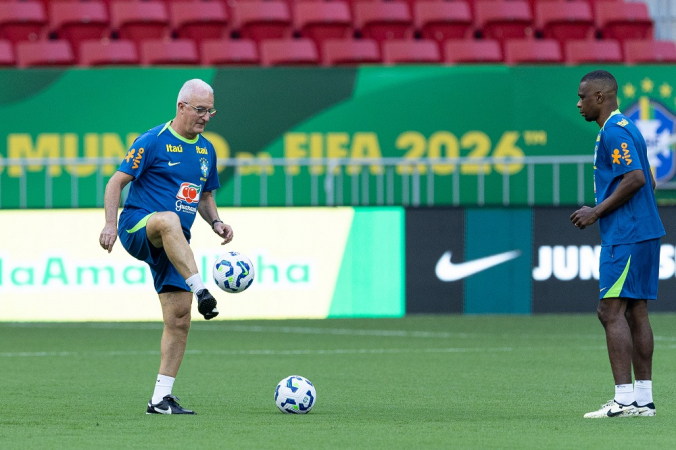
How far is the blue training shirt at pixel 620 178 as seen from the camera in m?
7.04

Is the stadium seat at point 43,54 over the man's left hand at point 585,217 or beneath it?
over

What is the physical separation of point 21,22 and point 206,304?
1218 cm

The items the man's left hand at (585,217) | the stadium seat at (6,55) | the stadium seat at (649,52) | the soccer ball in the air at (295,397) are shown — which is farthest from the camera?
the stadium seat at (649,52)

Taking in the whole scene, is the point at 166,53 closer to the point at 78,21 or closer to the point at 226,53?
Result: the point at 226,53

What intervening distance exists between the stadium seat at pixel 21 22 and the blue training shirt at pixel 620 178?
41.3ft

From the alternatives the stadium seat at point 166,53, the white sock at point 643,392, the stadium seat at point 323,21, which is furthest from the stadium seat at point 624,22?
the white sock at point 643,392

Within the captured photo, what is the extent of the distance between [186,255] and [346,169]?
8.60m

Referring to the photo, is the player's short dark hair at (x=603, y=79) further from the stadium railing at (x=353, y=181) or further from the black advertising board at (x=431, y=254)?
the stadium railing at (x=353, y=181)

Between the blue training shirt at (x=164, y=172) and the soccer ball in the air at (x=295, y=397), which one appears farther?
the blue training shirt at (x=164, y=172)

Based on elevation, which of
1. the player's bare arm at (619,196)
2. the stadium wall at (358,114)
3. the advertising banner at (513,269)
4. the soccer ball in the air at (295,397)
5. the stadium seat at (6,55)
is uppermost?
the stadium seat at (6,55)

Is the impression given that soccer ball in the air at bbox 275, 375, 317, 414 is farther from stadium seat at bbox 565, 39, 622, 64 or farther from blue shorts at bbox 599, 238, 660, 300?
stadium seat at bbox 565, 39, 622, 64

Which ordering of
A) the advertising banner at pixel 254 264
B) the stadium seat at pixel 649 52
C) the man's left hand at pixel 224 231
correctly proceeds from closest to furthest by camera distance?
the man's left hand at pixel 224 231 < the advertising banner at pixel 254 264 < the stadium seat at pixel 649 52

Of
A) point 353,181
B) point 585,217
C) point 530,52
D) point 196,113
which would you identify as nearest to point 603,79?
point 585,217

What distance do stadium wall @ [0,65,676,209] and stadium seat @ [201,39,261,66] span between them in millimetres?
780
